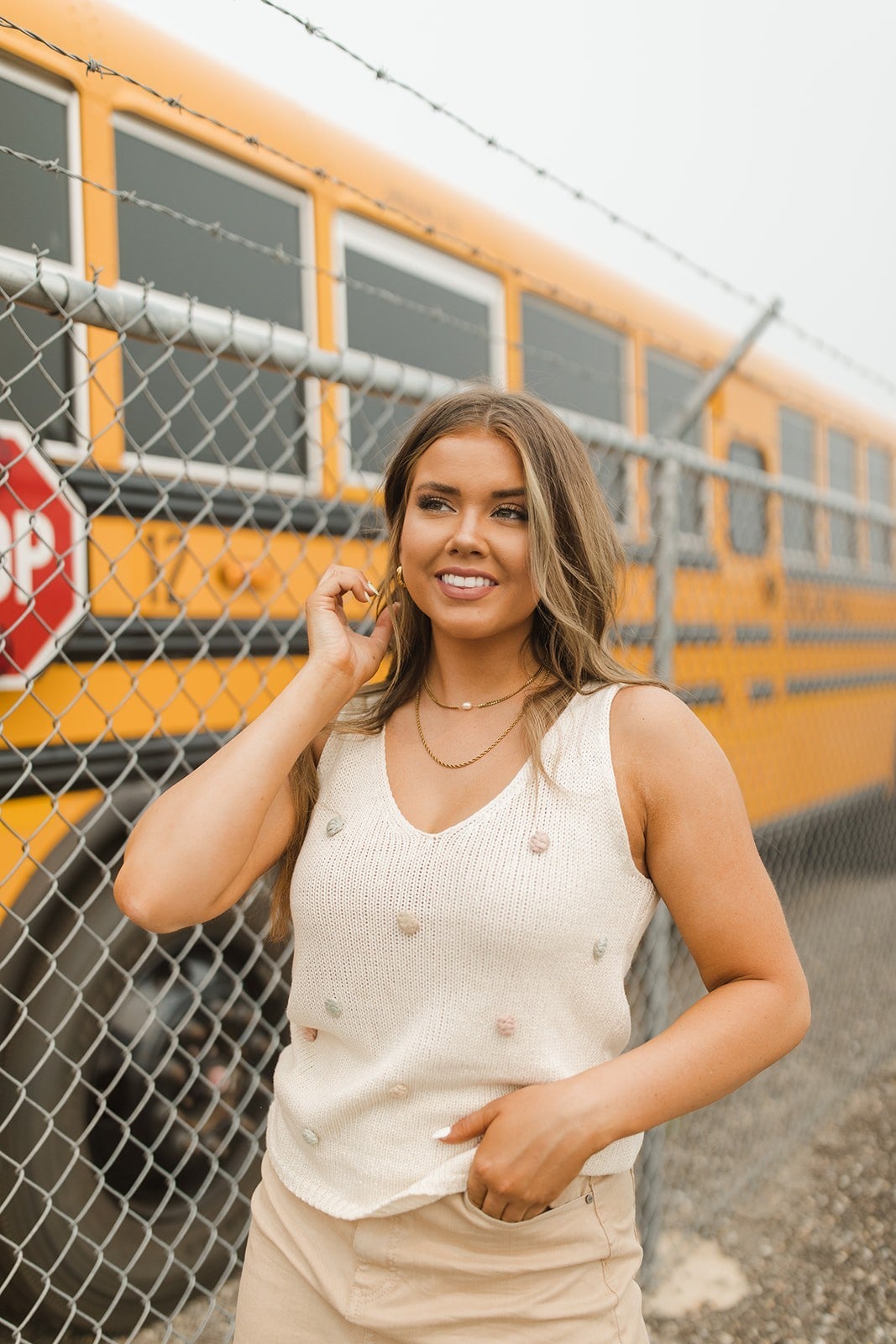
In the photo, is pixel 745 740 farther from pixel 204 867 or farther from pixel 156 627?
pixel 204 867

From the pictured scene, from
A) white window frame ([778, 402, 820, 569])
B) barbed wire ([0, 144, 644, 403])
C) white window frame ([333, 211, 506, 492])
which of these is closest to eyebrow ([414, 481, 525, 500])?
barbed wire ([0, 144, 644, 403])

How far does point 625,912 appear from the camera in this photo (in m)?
1.13

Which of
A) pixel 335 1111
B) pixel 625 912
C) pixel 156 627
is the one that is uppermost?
pixel 156 627

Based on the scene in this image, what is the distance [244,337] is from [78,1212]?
160cm

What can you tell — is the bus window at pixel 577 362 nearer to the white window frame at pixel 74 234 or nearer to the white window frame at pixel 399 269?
the white window frame at pixel 399 269

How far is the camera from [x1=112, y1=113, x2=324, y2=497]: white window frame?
7.45 feet

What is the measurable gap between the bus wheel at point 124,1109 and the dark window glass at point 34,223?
0.90 meters

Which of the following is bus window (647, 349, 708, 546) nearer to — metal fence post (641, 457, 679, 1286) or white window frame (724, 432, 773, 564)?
white window frame (724, 432, 773, 564)

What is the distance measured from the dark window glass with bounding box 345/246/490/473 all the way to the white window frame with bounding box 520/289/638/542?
18 cm

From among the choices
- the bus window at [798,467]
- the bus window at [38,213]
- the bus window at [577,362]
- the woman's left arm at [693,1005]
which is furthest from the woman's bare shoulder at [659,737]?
the bus window at [798,467]

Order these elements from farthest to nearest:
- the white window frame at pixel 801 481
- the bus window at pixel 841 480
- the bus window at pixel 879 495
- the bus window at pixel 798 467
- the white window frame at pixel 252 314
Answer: the bus window at pixel 879 495 → the bus window at pixel 841 480 → the bus window at pixel 798 467 → the white window frame at pixel 801 481 → the white window frame at pixel 252 314

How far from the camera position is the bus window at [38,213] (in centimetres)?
205

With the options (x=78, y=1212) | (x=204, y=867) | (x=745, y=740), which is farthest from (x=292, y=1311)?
(x=745, y=740)

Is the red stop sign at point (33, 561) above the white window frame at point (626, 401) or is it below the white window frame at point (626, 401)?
below
